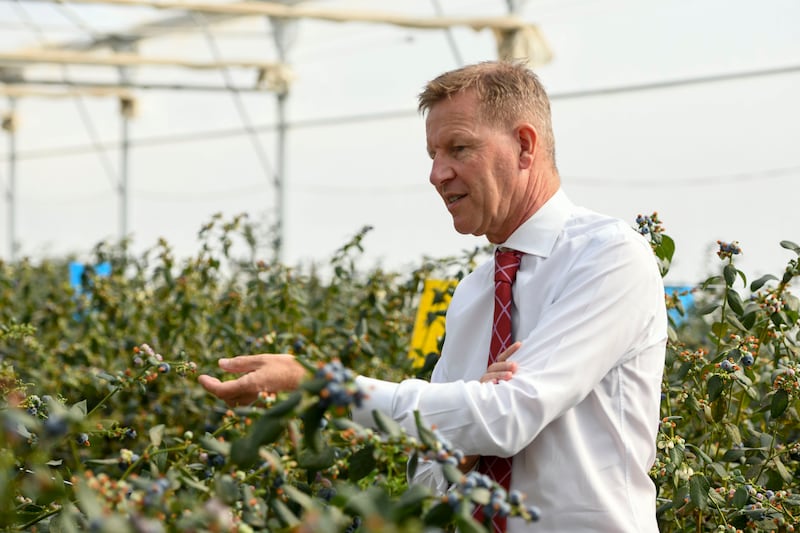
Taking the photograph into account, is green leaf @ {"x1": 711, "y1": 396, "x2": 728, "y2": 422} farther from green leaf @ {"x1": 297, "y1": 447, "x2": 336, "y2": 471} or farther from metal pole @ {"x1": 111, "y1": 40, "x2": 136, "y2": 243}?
metal pole @ {"x1": 111, "y1": 40, "x2": 136, "y2": 243}

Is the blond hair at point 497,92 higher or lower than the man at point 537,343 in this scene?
higher

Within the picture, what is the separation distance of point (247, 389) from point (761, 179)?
267 inches

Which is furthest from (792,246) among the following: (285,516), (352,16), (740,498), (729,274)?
(352,16)

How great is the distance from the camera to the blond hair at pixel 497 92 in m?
1.75

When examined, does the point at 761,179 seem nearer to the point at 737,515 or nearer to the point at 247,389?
the point at 737,515

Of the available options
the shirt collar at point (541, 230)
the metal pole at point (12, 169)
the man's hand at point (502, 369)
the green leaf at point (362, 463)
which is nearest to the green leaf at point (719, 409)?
the shirt collar at point (541, 230)

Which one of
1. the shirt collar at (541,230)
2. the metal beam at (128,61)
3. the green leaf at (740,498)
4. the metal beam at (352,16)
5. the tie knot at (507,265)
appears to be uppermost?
the metal beam at (352,16)

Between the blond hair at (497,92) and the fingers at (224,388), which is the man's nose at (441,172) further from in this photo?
the fingers at (224,388)

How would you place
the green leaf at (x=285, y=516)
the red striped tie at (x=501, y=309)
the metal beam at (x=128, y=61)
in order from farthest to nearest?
the metal beam at (x=128, y=61) < the red striped tie at (x=501, y=309) < the green leaf at (x=285, y=516)

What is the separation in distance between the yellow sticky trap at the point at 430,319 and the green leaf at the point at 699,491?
1.03m

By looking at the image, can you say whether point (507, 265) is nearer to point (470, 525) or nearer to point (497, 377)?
point (497, 377)

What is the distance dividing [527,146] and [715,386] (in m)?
0.64

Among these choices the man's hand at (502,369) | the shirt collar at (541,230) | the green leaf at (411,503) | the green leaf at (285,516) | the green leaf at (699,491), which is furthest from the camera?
the green leaf at (699,491)

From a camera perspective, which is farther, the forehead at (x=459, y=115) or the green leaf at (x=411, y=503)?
the forehead at (x=459, y=115)
